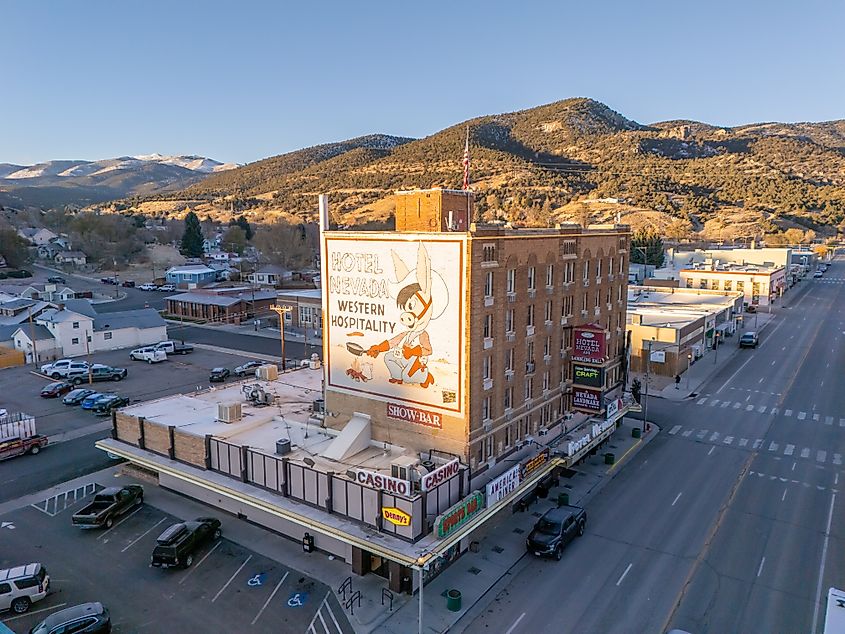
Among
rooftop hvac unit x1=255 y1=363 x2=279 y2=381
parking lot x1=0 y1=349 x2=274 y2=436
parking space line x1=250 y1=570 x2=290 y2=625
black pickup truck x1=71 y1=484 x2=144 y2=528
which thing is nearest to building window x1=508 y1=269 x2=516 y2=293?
parking space line x1=250 y1=570 x2=290 y2=625

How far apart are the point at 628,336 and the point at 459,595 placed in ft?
93.8

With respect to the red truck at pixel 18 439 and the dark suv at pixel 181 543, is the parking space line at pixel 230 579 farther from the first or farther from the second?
the red truck at pixel 18 439

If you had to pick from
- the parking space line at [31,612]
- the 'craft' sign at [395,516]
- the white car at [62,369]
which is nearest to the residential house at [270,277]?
the white car at [62,369]

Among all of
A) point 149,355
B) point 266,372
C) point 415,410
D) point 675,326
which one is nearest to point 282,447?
point 415,410

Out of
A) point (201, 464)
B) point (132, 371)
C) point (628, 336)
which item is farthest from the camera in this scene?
point (132, 371)

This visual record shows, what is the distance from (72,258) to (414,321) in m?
164

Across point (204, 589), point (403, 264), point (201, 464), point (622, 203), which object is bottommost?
point (204, 589)

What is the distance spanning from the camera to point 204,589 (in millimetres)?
25078

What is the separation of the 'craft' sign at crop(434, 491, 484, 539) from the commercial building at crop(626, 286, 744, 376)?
25545mm

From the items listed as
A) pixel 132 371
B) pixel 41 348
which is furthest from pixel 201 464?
pixel 41 348

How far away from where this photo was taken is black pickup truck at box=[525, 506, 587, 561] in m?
27.1

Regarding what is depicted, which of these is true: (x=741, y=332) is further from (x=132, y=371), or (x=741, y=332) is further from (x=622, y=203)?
(x=622, y=203)

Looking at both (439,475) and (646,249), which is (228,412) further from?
(646,249)

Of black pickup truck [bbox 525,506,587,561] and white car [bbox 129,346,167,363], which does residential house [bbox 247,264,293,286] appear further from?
black pickup truck [bbox 525,506,587,561]
